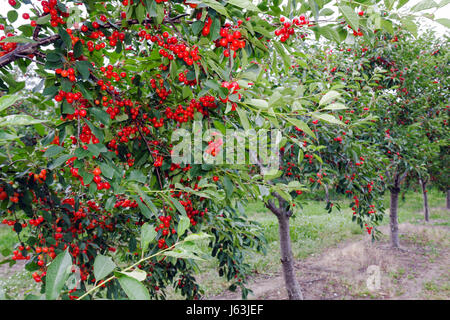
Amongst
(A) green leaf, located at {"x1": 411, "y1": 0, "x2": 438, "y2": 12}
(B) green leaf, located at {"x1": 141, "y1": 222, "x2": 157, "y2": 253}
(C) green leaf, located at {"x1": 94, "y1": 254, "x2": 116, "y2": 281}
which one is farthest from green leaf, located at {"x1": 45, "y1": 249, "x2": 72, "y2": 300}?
(A) green leaf, located at {"x1": 411, "y1": 0, "x2": 438, "y2": 12}

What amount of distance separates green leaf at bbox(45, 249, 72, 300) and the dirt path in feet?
13.1

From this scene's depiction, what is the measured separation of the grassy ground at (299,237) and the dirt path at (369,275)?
22 cm

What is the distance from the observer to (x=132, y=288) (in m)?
0.54

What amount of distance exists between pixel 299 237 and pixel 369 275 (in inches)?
105

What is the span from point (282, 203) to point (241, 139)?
2.96 meters

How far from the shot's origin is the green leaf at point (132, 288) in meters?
0.53

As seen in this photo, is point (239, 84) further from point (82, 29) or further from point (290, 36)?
point (82, 29)

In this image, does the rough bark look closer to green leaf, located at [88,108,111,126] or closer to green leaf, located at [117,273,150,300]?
green leaf, located at [88,108,111,126]

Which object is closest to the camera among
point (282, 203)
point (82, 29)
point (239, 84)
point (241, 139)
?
point (239, 84)

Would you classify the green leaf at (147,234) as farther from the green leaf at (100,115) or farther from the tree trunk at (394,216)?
the tree trunk at (394,216)
